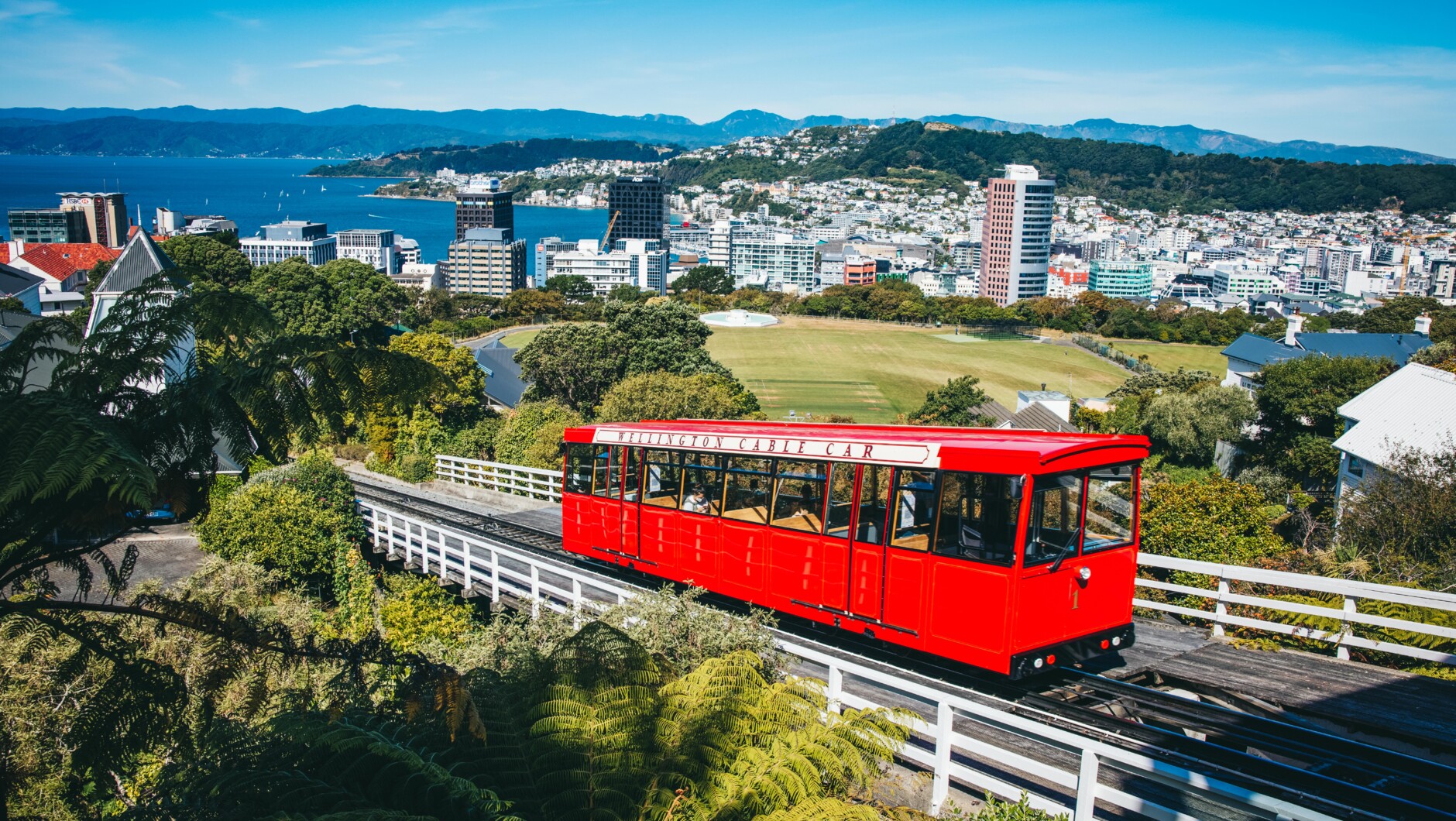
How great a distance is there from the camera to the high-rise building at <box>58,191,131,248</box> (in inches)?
7037

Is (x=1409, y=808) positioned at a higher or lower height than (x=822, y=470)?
lower

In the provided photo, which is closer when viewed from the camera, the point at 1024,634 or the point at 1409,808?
the point at 1409,808

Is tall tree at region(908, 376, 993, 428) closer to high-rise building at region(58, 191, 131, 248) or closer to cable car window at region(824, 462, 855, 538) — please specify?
cable car window at region(824, 462, 855, 538)

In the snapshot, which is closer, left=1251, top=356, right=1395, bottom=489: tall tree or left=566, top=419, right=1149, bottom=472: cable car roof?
left=566, top=419, right=1149, bottom=472: cable car roof

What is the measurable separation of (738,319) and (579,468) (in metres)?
109

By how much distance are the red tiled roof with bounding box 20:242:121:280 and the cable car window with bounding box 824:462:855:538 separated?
98.1 metres

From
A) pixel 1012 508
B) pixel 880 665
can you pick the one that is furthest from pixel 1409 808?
pixel 880 665

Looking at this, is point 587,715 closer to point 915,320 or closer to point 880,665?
point 880,665

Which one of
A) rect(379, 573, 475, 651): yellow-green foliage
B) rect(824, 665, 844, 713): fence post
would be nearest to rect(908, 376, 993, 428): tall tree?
rect(379, 573, 475, 651): yellow-green foliage

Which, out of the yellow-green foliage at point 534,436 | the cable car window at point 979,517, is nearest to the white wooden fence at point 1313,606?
the cable car window at point 979,517

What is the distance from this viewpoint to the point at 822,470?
37.7 feet

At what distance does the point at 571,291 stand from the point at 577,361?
107 meters

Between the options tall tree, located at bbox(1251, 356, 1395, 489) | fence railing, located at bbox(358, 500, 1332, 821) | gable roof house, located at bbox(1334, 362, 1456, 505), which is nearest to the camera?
fence railing, located at bbox(358, 500, 1332, 821)

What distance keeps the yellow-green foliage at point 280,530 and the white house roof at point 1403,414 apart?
2474cm
